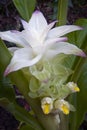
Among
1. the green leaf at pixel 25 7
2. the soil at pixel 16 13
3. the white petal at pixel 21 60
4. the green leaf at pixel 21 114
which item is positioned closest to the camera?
the white petal at pixel 21 60

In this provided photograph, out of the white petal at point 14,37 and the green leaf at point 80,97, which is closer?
the white petal at point 14,37

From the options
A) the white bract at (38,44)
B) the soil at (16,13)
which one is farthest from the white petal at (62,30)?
the soil at (16,13)

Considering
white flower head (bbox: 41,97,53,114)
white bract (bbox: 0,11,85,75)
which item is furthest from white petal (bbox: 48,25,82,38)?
white flower head (bbox: 41,97,53,114)

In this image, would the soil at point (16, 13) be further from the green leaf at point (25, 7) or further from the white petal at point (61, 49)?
the white petal at point (61, 49)

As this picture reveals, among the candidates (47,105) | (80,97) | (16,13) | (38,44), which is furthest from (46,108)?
(16,13)

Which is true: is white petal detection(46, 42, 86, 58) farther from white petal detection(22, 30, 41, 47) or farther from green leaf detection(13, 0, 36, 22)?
green leaf detection(13, 0, 36, 22)

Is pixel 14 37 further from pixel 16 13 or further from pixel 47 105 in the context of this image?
pixel 16 13

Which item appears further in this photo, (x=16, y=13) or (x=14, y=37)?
(x=16, y=13)
